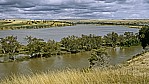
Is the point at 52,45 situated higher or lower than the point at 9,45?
lower

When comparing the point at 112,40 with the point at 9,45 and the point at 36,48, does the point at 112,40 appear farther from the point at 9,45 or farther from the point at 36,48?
the point at 9,45

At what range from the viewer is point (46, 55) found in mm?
62406

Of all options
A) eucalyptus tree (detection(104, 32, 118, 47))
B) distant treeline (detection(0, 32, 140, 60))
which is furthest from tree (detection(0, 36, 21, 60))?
eucalyptus tree (detection(104, 32, 118, 47))

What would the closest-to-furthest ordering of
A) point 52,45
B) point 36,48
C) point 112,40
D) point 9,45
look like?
point 36,48 → point 9,45 → point 52,45 → point 112,40

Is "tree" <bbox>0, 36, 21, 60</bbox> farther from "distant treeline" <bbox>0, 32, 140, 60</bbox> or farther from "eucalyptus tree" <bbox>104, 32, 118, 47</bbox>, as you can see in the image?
"eucalyptus tree" <bbox>104, 32, 118, 47</bbox>

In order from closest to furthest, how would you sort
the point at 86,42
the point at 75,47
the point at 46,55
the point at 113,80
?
the point at 113,80, the point at 46,55, the point at 75,47, the point at 86,42

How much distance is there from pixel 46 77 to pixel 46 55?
186ft

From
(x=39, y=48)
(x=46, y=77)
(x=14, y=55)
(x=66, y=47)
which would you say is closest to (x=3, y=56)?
(x=14, y=55)

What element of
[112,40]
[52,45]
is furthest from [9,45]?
[112,40]

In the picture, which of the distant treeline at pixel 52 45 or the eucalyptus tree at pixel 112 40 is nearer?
the distant treeline at pixel 52 45

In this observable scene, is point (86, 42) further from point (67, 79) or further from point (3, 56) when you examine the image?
point (67, 79)

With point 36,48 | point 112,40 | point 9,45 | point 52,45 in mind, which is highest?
point 9,45

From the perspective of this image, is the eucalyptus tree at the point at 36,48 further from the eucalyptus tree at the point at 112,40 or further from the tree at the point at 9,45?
A: the eucalyptus tree at the point at 112,40

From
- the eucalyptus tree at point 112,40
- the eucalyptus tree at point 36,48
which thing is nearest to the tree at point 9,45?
the eucalyptus tree at point 36,48
